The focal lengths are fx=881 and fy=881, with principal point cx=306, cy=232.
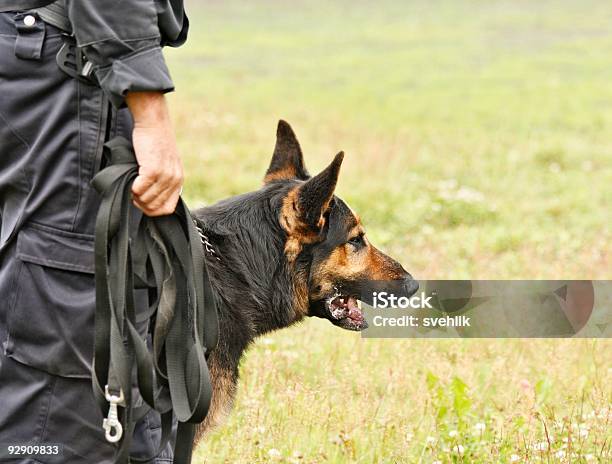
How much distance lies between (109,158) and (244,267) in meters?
1.13

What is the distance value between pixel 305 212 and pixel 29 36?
1504 millimetres

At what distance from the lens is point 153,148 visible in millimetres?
2330

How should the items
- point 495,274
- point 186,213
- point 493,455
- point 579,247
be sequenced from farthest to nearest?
point 579,247 → point 495,274 → point 493,455 → point 186,213

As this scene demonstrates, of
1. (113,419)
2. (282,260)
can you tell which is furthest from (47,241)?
(282,260)

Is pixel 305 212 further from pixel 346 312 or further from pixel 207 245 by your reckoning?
pixel 346 312

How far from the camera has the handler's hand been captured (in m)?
2.30

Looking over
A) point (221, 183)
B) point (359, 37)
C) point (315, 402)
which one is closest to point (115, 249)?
point (315, 402)

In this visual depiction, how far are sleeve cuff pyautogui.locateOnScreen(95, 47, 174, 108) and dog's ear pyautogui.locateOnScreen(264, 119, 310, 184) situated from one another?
178cm

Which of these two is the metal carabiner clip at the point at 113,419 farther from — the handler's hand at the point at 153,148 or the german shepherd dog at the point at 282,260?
the german shepherd dog at the point at 282,260

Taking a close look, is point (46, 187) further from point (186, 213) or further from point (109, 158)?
point (186, 213)

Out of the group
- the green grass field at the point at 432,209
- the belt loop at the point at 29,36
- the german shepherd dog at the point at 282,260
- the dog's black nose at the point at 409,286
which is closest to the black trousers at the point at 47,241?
the belt loop at the point at 29,36

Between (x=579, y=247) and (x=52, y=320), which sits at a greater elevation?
(x=52, y=320)

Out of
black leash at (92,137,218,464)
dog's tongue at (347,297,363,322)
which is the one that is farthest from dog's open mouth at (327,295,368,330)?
black leash at (92,137,218,464)

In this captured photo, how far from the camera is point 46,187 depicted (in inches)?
95.0
